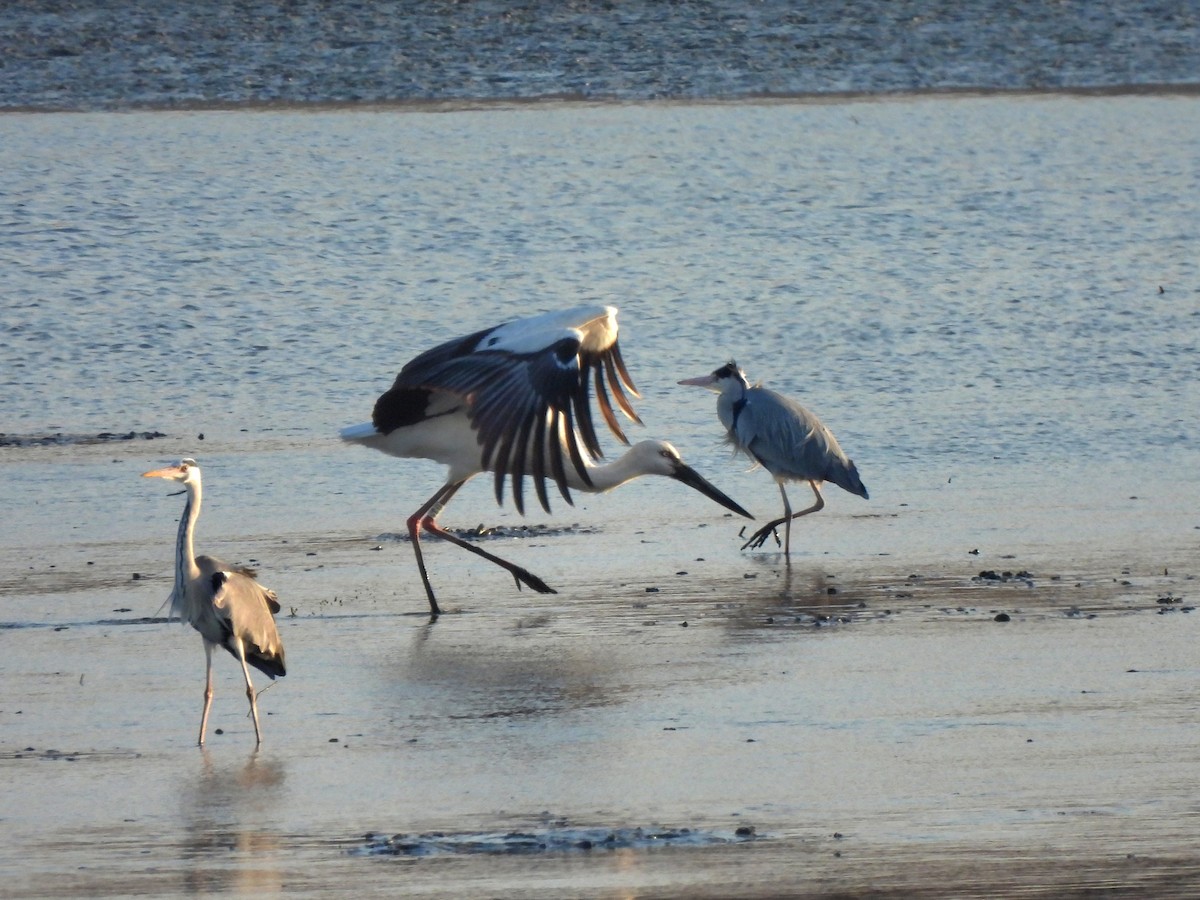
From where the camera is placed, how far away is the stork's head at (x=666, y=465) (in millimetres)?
9227

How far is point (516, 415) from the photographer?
321 inches

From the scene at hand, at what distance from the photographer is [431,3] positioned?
77.3 feet

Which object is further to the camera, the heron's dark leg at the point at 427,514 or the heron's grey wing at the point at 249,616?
the heron's dark leg at the point at 427,514

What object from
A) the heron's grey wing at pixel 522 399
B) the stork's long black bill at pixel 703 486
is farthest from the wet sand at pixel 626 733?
the heron's grey wing at pixel 522 399

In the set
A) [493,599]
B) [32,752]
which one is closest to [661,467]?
[493,599]

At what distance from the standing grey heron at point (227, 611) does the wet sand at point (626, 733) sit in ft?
0.59

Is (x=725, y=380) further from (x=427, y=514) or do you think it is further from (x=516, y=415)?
(x=516, y=415)

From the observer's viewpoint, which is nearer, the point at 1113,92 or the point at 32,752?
the point at 32,752

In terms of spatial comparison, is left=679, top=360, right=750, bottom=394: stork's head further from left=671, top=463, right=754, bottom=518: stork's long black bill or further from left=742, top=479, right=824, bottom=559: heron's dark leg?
left=671, top=463, right=754, bottom=518: stork's long black bill

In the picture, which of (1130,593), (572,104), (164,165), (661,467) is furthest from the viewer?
(572,104)

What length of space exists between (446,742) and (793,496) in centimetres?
503

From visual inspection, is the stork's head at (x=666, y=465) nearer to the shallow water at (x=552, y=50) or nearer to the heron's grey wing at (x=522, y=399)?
the heron's grey wing at (x=522, y=399)

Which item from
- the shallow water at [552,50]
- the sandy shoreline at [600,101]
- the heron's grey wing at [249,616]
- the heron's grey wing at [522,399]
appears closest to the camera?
the heron's grey wing at [249,616]

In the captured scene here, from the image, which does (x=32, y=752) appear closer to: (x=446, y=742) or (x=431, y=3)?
(x=446, y=742)
